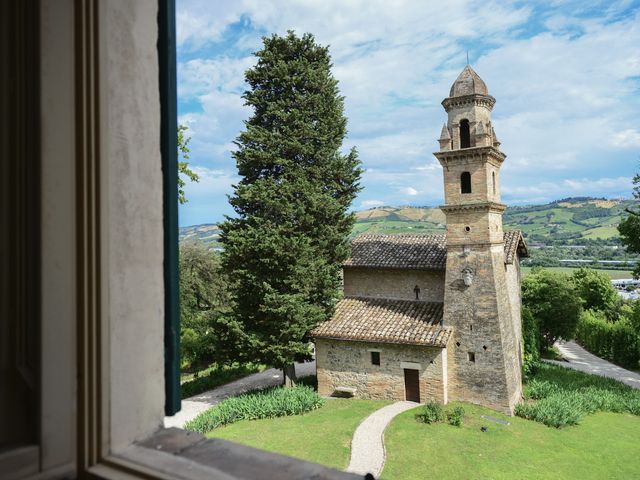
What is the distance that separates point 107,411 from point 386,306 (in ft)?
57.2

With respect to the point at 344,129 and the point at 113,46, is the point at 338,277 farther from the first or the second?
the point at 113,46

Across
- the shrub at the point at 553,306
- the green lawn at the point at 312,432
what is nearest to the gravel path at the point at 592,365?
the shrub at the point at 553,306

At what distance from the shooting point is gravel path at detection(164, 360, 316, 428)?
14984 mm

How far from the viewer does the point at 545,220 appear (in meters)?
108

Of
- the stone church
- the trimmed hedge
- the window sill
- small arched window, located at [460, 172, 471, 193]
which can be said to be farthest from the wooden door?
the trimmed hedge

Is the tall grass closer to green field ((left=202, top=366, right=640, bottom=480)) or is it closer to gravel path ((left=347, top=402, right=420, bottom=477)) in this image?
green field ((left=202, top=366, right=640, bottom=480))

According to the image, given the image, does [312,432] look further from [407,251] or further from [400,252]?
[407,251]

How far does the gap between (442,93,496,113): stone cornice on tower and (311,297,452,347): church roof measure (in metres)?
7.87

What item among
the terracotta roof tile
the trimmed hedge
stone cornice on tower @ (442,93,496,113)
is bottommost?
the trimmed hedge

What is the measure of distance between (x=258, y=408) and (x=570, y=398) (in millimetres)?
11236

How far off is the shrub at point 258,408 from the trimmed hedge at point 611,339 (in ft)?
74.9

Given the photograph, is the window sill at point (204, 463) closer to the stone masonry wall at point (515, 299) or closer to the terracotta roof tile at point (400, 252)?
the terracotta roof tile at point (400, 252)

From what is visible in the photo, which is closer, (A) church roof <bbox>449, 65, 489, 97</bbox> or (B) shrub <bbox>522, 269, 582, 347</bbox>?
(A) church roof <bbox>449, 65, 489, 97</bbox>
